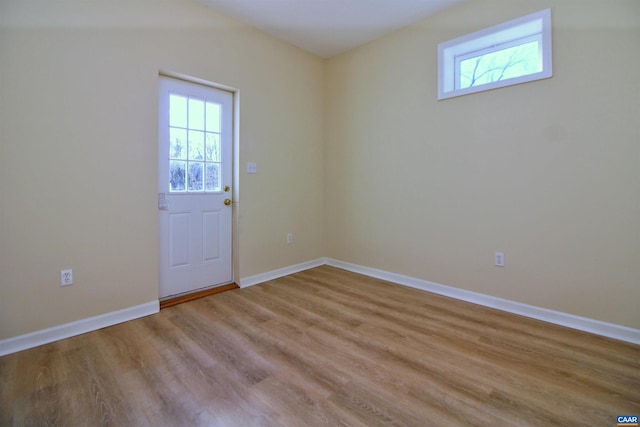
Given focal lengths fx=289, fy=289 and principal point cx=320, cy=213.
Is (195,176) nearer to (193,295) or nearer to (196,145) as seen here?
(196,145)

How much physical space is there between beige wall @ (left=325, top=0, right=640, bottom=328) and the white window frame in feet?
0.21

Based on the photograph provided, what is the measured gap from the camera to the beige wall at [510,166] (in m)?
1.97

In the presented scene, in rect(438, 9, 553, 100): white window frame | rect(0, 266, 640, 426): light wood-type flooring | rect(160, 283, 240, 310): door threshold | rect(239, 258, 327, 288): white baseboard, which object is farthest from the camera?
rect(239, 258, 327, 288): white baseboard

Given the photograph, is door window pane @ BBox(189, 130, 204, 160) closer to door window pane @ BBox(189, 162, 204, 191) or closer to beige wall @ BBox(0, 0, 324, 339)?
door window pane @ BBox(189, 162, 204, 191)

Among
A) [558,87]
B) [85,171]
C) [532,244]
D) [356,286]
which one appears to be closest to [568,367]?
[532,244]

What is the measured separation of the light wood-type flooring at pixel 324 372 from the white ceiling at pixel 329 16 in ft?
8.90

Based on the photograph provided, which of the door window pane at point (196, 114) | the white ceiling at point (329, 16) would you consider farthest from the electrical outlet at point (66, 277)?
the white ceiling at point (329, 16)

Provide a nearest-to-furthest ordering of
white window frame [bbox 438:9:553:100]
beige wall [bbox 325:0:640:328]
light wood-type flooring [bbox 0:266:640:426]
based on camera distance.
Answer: light wood-type flooring [bbox 0:266:640:426] < beige wall [bbox 325:0:640:328] < white window frame [bbox 438:9:553:100]

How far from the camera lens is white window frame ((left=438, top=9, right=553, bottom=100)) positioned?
7.17ft

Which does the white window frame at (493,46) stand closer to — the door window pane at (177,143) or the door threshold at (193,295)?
the door window pane at (177,143)

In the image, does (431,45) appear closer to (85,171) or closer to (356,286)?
(356,286)

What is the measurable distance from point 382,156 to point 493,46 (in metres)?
1.38

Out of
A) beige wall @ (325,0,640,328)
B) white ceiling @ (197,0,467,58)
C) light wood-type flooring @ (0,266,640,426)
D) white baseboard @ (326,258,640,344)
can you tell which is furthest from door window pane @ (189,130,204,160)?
white baseboard @ (326,258,640,344)

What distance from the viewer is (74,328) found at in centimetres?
202
